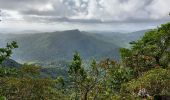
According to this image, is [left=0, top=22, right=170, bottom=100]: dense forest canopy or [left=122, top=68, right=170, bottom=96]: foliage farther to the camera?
[left=0, top=22, right=170, bottom=100]: dense forest canopy

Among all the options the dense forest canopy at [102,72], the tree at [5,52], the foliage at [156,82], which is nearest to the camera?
the tree at [5,52]

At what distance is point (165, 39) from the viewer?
7862 cm

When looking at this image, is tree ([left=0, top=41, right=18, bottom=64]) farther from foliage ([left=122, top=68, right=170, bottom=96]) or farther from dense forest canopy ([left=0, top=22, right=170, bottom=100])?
dense forest canopy ([left=0, top=22, right=170, bottom=100])

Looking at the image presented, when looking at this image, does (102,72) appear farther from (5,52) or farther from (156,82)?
(5,52)

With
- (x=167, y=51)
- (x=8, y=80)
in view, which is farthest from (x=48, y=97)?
(x=167, y=51)

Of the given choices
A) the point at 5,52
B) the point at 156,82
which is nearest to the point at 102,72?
the point at 156,82

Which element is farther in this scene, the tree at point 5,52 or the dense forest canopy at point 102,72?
the dense forest canopy at point 102,72

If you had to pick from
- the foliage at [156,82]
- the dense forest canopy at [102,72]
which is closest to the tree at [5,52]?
the foliage at [156,82]

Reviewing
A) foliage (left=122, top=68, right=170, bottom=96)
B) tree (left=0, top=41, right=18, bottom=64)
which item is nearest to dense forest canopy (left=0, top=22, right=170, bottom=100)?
foliage (left=122, top=68, right=170, bottom=96)

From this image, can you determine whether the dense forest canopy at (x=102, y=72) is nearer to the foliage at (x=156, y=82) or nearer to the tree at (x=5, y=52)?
the foliage at (x=156, y=82)

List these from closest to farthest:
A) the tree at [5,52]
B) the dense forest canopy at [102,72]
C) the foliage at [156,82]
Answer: the tree at [5,52] < the foliage at [156,82] < the dense forest canopy at [102,72]

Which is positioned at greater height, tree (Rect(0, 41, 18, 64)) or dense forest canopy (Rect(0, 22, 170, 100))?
tree (Rect(0, 41, 18, 64))

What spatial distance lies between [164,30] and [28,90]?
4168 cm

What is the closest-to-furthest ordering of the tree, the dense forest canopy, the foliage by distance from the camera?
the tree < the foliage < the dense forest canopy
